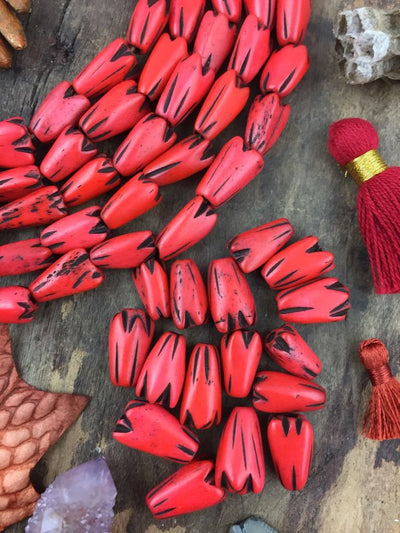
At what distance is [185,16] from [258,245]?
46 cm

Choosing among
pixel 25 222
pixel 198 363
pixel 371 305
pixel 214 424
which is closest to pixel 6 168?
pixel 25 222

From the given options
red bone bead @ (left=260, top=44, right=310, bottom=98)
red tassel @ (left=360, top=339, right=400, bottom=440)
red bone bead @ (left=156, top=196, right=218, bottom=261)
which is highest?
red bone bead @ (left=260, top=44, right=310, bottom=98)

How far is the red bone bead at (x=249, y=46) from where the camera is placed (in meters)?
1.05

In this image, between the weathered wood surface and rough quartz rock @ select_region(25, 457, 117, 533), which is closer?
rough quartz rock @ select_region(25, 457, 117, 533)

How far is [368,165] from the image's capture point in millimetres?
1049

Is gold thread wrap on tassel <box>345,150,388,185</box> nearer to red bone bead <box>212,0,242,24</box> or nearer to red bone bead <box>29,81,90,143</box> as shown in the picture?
red bone bead <box>212,0,242,24</box>

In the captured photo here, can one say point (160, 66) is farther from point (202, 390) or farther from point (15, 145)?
point (202, 390)

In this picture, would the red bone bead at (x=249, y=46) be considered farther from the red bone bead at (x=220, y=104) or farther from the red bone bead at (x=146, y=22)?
the red bone bead at (x=146, y=22)

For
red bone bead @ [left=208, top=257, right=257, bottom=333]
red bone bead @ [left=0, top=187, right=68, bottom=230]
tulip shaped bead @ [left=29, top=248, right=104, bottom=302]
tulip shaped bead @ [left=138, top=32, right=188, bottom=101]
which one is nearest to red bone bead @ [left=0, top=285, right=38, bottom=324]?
tulip shaped bead @ [left=29, top=248, right=104, bottom=302]

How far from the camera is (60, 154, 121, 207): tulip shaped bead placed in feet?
3.45

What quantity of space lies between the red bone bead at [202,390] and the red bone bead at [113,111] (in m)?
0.45

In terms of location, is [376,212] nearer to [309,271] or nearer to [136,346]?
[309,271]

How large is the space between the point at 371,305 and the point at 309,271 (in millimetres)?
170

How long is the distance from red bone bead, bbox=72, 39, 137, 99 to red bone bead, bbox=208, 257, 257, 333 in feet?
1.33
